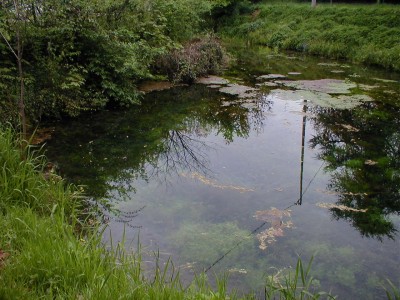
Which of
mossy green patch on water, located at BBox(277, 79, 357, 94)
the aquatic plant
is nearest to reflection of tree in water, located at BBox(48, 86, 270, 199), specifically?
the aquatic plant

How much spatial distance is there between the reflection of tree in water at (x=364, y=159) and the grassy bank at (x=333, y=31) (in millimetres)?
6354

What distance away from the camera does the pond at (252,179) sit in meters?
3.72

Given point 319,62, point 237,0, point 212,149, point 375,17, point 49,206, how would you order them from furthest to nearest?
1. point 237,0
2. point 375,17
3. point 319,62
4. point 212,149
5. point 49,206

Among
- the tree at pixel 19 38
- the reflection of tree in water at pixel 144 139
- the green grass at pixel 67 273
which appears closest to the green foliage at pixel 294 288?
the green grass at pixel 67 273

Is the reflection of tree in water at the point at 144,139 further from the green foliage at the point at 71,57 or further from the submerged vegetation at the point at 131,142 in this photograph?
the green foliage at the point at 71,57

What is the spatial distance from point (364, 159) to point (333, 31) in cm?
1347

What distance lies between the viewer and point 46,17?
7461 mm

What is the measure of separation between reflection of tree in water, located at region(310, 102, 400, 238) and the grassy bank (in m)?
6.35

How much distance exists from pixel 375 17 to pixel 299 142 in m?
13.3

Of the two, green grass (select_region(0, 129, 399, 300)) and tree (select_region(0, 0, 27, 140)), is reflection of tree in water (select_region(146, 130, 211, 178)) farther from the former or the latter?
green grass (select_region(0, 129, 399, 300))

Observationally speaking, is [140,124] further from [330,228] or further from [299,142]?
[330,228]

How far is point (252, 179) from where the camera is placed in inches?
213

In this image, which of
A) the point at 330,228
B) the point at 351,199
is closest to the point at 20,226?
the point at 330,228

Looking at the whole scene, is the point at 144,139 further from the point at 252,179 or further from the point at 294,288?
the point at 294,288
